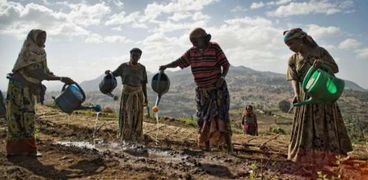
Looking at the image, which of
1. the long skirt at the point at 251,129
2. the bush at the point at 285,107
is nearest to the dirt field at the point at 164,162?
the long skirt at the point at 251,129

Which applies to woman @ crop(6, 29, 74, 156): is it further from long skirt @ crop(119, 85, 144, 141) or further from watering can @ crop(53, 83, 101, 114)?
long skirt @ crop(119, 85, 144, 141)

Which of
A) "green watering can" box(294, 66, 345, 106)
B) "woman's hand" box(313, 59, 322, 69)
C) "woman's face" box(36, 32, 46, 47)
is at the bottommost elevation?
"green watering can" box(294, 66, 345, 106)

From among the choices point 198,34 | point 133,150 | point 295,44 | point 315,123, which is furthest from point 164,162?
point 295,44

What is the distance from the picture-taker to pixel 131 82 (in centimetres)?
815

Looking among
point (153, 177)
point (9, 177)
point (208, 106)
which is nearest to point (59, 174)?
point (9, 177)

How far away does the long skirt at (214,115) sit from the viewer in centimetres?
664

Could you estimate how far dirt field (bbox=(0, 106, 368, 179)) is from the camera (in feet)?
16.8

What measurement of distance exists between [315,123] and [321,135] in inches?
6.4

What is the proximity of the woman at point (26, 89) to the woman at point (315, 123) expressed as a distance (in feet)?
10.0

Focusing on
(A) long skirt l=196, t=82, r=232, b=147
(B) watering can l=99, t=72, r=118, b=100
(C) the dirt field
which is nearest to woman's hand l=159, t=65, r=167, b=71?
(A) long skirt l=196, t=82, r=232, b=147

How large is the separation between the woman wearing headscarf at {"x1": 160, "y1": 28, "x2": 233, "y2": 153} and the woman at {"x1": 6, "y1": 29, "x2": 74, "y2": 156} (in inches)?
72.1

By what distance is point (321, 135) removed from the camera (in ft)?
18.5

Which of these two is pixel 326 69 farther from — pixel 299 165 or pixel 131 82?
pixel 131 82

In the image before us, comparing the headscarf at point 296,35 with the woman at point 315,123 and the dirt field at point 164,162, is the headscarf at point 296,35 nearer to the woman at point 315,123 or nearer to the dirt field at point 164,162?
the woman at point 315,123
